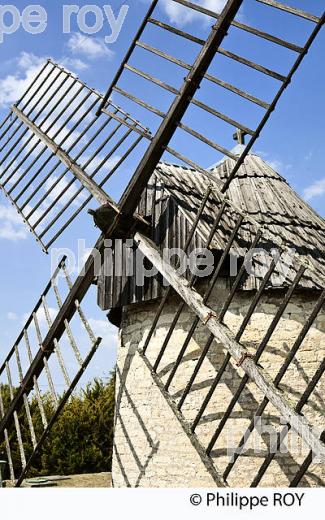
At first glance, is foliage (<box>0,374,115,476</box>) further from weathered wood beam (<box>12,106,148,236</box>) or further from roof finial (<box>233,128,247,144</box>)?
roof finial (<box>233,128,247,144</box>)

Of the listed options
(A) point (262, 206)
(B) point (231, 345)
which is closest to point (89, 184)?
(A) point (262, 206)

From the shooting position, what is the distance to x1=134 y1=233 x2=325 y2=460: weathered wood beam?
427cm

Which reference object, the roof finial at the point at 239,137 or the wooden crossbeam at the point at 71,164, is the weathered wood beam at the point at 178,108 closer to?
the wooden crossbeam at the point at 71,164

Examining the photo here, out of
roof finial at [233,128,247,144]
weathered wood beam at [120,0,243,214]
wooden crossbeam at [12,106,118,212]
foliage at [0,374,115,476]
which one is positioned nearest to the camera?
weathered wood beam at [120,0,243,214]

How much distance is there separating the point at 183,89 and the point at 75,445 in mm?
8505

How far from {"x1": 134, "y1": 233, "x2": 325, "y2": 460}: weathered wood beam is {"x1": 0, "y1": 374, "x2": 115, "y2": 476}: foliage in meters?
6.87

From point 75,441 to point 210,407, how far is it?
23.8 ft

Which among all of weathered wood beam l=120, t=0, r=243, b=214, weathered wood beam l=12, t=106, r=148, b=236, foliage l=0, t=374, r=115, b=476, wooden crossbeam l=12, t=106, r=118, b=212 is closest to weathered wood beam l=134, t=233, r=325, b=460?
weathered wood beam l=12, t=106, r=148, b=236

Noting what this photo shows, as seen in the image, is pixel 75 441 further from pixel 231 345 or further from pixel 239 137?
pixel 231 345

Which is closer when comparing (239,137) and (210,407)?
(210,407)

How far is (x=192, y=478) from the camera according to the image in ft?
18.0

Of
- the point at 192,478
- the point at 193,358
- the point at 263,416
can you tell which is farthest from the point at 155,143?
the point at 192,478

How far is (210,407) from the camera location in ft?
18.3
